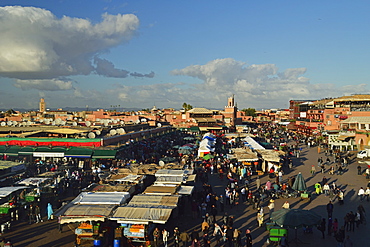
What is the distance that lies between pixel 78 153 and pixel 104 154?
224 centimetres

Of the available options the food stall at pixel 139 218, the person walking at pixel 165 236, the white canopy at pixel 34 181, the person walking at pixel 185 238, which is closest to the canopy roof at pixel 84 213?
the food stall at pixel 139 218

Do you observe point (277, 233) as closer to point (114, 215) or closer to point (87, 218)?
point (114, 215)

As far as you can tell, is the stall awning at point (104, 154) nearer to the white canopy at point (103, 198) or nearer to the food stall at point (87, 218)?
the white canopy at point (103, 198)

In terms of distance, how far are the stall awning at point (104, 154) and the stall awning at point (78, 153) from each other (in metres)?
0.45

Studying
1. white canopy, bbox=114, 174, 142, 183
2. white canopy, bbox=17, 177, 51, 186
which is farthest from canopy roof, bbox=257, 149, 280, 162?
white canopy, bbox=17, 177, 51, 186

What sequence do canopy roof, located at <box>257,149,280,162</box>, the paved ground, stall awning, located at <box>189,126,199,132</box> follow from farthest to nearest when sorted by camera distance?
stall awning, located at <box>189,126,199,132</box> → canopy roof, located at <box>257,149,280,162</box> → the paved ground

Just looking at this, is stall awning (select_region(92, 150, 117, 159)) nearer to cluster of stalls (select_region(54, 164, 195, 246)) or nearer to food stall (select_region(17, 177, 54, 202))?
food stall (select_region(17, 177, 54, 202))

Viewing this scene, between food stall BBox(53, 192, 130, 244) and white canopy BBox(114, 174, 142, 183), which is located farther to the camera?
white canopy BBox(114, 174, 142, 183)

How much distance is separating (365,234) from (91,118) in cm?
5256

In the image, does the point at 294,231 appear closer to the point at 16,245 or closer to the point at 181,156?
the point at 16,245

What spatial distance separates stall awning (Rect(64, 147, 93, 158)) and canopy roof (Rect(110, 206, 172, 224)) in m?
15.8

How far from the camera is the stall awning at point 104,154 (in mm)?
25828

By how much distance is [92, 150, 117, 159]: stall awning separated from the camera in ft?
84.7

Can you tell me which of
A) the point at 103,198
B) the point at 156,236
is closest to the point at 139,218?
the point at 156,236
